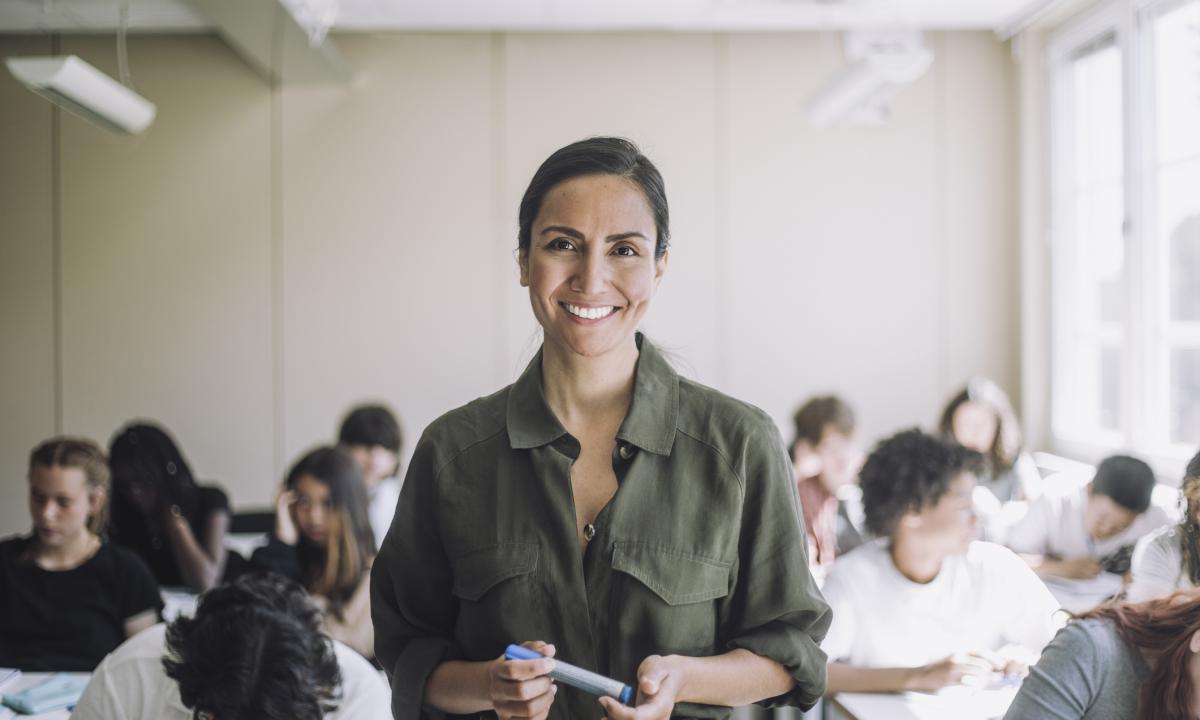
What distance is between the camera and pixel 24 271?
5473 mm

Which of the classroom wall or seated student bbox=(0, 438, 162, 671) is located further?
the classroom wall

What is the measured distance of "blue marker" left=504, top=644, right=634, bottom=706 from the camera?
3.41ft

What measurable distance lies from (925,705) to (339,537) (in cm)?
172

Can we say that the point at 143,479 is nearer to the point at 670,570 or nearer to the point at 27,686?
the point at 27,686

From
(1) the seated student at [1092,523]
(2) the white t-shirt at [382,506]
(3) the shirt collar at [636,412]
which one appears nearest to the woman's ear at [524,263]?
(3) the shirt collar at [636,412]

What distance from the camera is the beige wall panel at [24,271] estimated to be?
544cm

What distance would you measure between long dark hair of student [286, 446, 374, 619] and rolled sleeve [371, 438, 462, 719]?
1.76 m

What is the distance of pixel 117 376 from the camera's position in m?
5.44

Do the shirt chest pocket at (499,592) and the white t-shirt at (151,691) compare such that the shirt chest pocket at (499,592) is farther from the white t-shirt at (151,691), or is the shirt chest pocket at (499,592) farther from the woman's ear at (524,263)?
the white t-shirt at (151,691)

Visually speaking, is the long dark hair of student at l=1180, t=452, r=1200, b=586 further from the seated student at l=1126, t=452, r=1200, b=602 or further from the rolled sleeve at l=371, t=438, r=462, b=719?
the rolled sleeve at l=371, t=438, r=462, b=719

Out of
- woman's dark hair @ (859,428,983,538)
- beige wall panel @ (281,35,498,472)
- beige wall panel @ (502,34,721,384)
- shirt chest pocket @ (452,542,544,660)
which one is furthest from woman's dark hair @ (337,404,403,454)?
shirt chest pocket @ (452,542,544,660)

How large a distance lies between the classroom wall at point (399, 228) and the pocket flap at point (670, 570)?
4.27 meters

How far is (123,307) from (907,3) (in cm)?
445

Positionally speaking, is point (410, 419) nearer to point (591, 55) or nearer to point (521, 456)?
point (591, 55)
